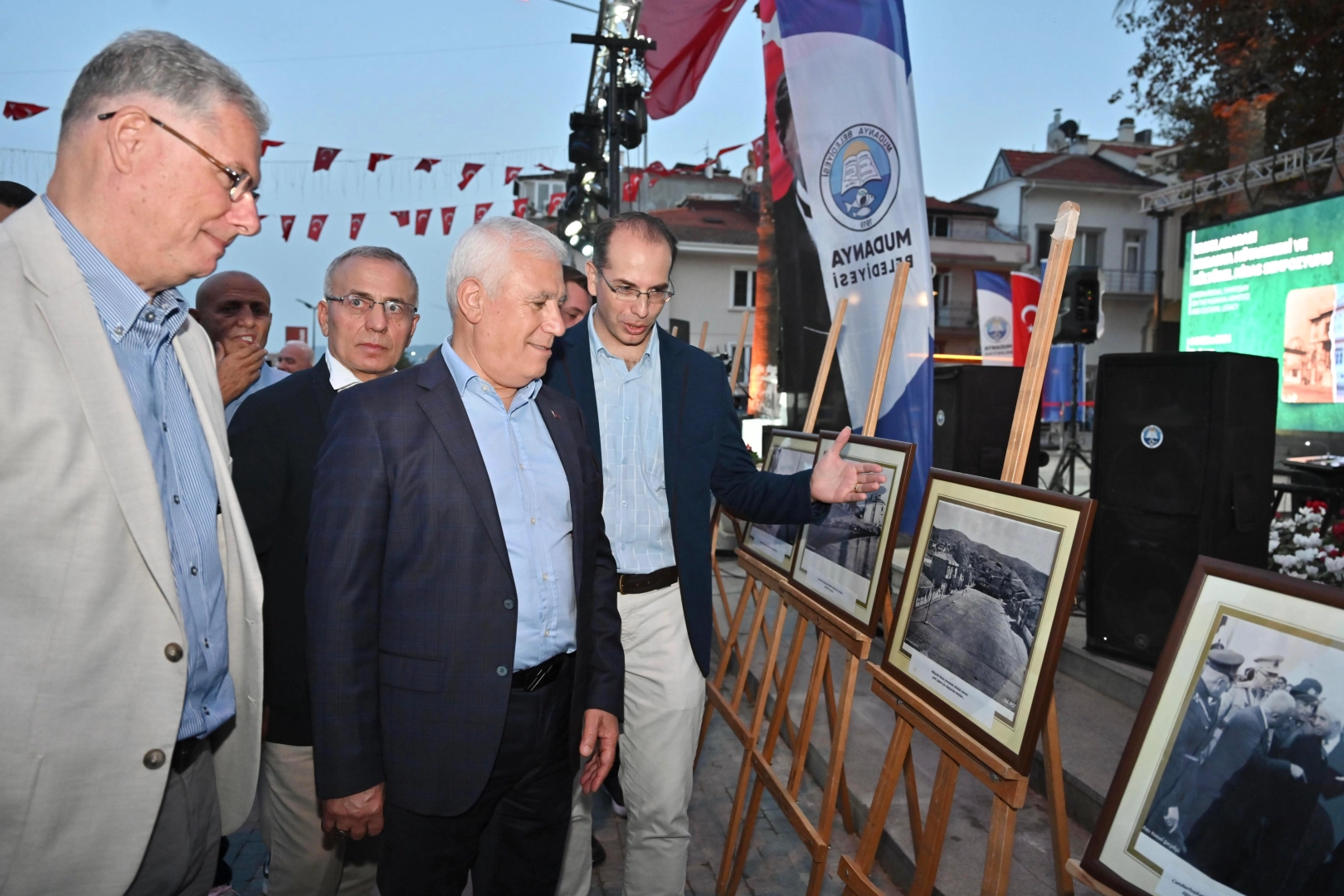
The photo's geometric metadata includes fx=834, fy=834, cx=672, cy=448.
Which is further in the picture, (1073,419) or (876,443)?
(1073,419)

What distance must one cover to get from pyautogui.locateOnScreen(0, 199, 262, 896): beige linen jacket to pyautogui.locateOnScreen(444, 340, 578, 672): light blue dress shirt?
2.14ft

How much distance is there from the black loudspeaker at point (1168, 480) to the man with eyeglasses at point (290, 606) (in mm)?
3198

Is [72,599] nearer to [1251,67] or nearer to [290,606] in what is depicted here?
[290,606]

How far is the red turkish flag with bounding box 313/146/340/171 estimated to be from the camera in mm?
11531

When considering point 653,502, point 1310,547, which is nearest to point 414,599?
point 653,502

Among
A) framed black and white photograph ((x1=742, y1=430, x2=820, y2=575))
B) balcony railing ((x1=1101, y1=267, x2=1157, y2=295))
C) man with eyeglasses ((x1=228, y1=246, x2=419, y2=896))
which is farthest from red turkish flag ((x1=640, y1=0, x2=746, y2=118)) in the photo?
balcony railing ((x1=1101, y1=267, x2=1157, y2=295))

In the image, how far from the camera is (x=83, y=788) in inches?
44.4

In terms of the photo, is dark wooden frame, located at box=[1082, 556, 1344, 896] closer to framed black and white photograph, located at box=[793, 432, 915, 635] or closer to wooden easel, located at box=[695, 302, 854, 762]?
framed black and white photograph, located at box=[793, 432, 915, 635]

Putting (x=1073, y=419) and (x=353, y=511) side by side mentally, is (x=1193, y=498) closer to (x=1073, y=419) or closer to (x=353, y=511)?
(x=353, y=511)

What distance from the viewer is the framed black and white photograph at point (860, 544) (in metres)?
2.29

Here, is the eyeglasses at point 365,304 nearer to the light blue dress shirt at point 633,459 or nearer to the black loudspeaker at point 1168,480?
the light blue dress shirt at point 633,459

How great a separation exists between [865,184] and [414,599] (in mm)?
3169

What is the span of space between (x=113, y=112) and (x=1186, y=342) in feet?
32.2

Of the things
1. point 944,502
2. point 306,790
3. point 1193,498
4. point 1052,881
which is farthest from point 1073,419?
point 306,790
